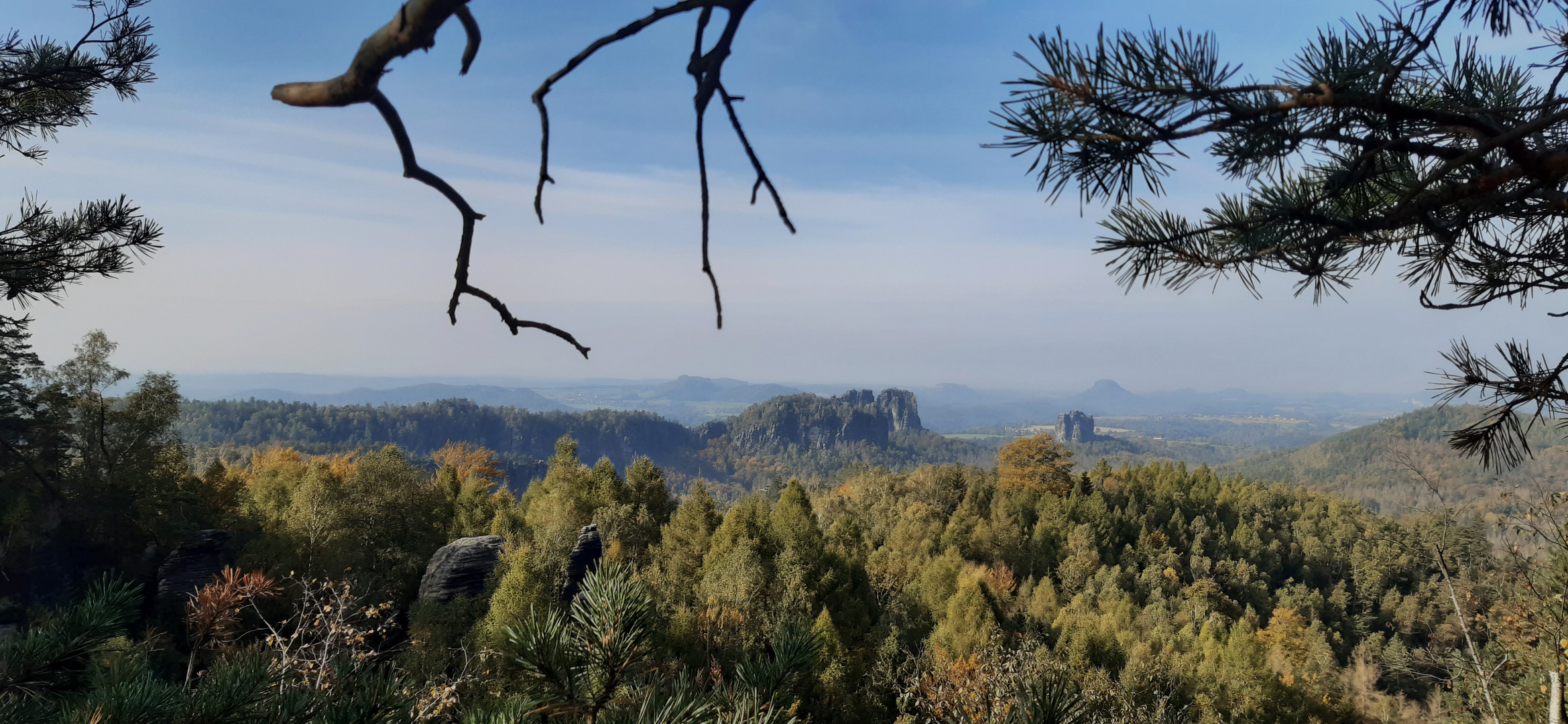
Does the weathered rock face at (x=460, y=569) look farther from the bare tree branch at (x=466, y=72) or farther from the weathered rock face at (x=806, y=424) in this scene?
the weathered rock face at (x=806, y=424)

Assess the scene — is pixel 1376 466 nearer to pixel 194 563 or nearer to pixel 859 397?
A: pixel 859 397

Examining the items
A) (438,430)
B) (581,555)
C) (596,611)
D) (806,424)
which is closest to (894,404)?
(806,424)

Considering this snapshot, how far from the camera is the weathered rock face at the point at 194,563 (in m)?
16.8

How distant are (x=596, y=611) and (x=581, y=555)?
17.2 meters

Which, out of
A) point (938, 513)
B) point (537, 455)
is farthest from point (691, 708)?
point (537, 455)

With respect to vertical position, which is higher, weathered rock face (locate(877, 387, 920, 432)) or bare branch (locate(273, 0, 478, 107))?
bare branch (locate(273, 0, 478, 107))

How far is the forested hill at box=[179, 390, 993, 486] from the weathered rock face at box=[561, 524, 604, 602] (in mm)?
96565

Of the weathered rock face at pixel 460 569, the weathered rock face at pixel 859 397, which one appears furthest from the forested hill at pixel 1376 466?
the weathered rock face at pixel 460 569

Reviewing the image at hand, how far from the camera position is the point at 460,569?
56.3ft

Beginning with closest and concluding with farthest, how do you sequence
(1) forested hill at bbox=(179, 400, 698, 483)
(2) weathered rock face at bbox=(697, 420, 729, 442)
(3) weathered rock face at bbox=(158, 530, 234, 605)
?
1. (3) weathered rock face at bbox=(158, 530, 234, 605)
2. (1) forested hill at bbox=(179, 400, 698, 483)
3. (2) weathered rock face at bbox=(697, 420, 729, 442)

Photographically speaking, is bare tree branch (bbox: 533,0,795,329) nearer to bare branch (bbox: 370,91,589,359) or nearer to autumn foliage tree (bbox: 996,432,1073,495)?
bare branch (bbox: 370,91,589,359)

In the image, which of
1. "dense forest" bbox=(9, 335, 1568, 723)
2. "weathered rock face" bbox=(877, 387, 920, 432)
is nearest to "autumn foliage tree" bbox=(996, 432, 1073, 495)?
"dense forest" bbox=(9, 335, 1568, 723)

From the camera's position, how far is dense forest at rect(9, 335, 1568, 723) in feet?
5.94

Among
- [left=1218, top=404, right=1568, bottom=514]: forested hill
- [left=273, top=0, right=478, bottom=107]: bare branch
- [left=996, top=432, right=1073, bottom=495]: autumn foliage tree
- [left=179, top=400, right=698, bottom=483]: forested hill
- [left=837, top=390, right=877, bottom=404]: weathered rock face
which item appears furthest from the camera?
[left=837, top=390, right=877, bottom=404]: weathered rock face
